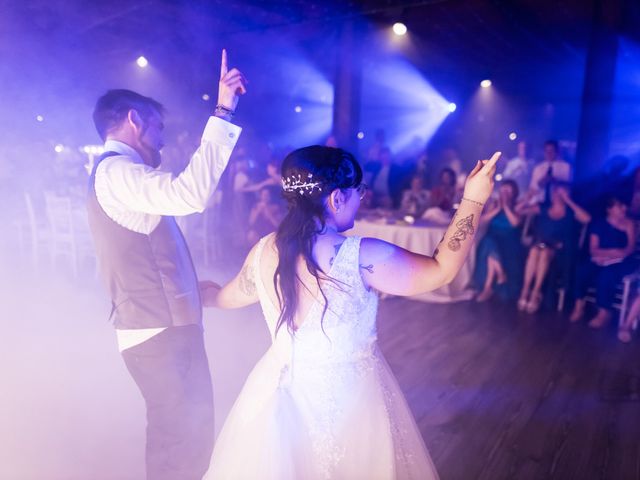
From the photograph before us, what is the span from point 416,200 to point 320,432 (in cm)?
469

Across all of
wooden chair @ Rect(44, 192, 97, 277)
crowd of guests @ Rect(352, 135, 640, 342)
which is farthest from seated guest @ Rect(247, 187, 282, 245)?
wooden chair @ Rect(44, 192, 97, 277)

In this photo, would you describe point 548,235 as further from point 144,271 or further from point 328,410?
point 144,271

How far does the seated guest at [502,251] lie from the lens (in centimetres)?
503

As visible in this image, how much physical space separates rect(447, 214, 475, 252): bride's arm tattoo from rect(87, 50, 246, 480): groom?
26.5 inches

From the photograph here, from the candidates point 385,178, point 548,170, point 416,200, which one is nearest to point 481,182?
point 416,200

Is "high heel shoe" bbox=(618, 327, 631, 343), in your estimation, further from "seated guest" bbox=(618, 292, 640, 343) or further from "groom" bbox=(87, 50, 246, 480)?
"groom" bbox=(87, 50, 246, 480)

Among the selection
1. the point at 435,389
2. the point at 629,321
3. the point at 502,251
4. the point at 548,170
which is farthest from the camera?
the point at 548,170

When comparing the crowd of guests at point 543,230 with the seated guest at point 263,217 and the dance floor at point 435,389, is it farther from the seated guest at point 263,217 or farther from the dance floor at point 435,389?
the dance floor at point 435,389

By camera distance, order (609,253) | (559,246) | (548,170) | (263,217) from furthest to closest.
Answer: (263,217) → (548,170) → (559,246) → (609,253)

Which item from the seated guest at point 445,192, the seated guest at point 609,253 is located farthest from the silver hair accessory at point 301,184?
the seated guest at point 445,192

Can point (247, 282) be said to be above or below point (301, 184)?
below

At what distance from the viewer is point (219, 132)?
1.38 metres

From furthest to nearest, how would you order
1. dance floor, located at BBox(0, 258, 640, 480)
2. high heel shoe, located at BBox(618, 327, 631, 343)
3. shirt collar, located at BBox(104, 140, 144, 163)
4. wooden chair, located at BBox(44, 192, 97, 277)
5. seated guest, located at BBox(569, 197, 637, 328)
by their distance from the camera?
1. wooden chair, located at BBox(44, 192, 97, 277)
2. seated guest, located at BBox(569, 197, 637, 328)
3. high heel shoe, located at BBox(618, 327, 631, 343)
4. dance floor, located at BBox(0, 258, 640, 480)
5. shirt collar, located at BBox(104, 140, 144, 163)

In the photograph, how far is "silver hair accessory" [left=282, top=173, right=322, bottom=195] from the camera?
4.44ft
